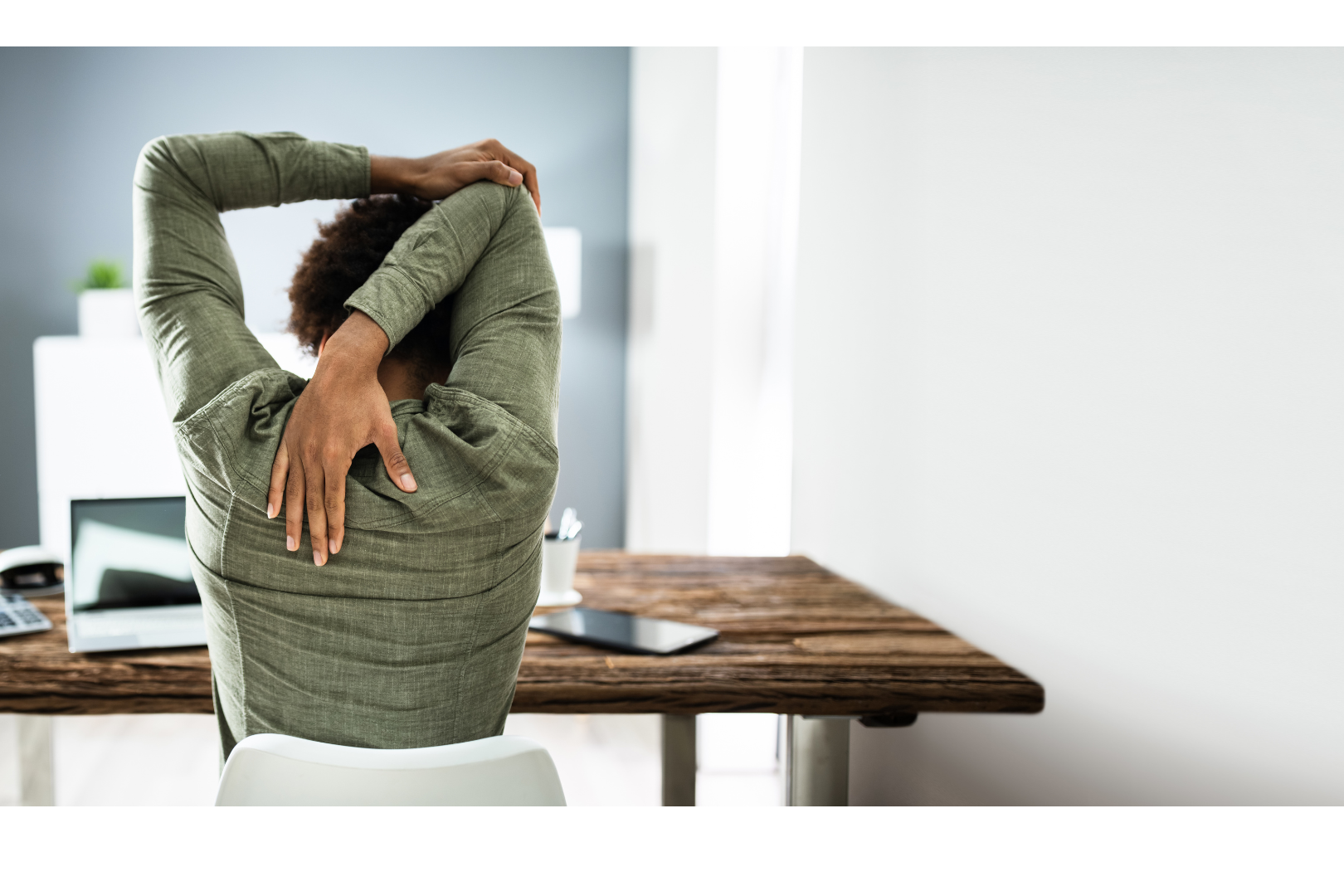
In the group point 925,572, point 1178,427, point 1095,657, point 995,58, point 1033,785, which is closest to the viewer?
point 1178,427

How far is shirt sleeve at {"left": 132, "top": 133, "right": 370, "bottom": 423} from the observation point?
0.72m

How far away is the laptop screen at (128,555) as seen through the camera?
4.12ft

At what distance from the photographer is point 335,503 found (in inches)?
27.0

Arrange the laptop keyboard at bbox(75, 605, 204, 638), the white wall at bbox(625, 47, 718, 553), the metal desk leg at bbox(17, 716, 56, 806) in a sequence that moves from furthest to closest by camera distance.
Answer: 1. the white wall at bbox(625, 47, 718, 553)
2. the metal desk leg at bbox(17, 716, 56, 806)
3. the laptop keyboard at bbox(75, 605, 204, 638)

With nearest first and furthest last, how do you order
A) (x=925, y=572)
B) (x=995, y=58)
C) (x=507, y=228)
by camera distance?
(x=507, y=228)
(x=995, y=58)
(x=925, y=572)

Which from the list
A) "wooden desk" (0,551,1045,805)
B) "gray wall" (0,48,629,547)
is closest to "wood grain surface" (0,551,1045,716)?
"wooden desk" (0,551,1045,805)

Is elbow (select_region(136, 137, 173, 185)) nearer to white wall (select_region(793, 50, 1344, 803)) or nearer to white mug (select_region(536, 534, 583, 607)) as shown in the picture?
white mug (select_region(536, 534, 583, 607))

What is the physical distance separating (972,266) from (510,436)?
3.07 ft

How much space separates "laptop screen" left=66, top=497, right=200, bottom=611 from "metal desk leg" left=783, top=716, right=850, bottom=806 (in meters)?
0.87

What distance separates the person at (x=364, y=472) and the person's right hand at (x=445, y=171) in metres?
0.04

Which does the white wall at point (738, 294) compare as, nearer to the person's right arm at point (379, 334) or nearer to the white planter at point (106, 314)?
the person's right arm at point (379, 334)
